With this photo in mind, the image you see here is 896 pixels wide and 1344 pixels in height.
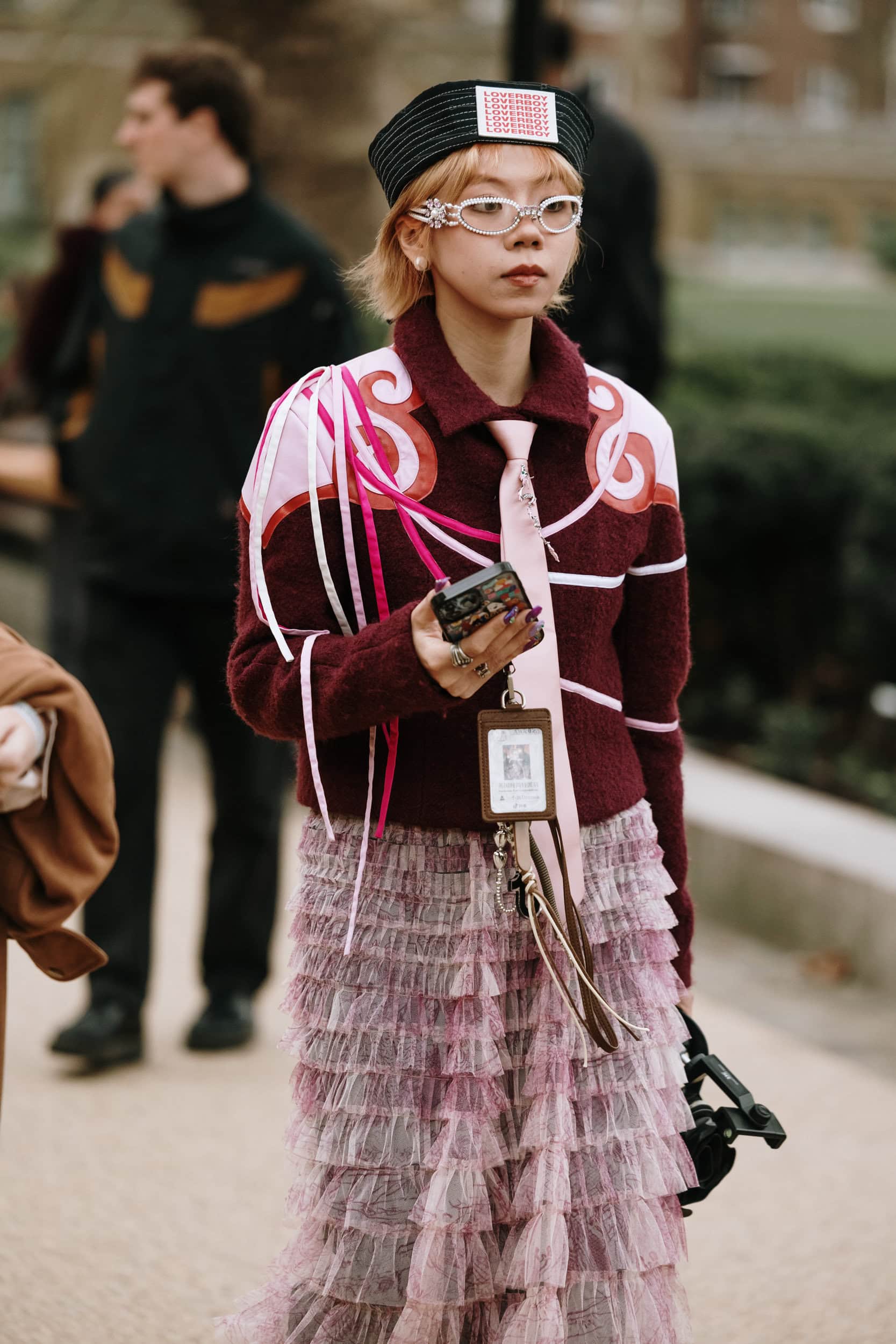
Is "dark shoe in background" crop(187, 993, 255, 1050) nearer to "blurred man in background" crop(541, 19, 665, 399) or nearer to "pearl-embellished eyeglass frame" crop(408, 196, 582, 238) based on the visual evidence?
"blurred man in background" crop(541, 19, 665, 399)

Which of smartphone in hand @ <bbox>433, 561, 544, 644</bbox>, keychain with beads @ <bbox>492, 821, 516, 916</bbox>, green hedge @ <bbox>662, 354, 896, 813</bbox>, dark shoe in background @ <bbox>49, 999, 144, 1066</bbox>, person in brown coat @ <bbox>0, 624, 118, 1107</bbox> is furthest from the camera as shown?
green hedge @ <bbox>662, 354, 896, 813</bbox>

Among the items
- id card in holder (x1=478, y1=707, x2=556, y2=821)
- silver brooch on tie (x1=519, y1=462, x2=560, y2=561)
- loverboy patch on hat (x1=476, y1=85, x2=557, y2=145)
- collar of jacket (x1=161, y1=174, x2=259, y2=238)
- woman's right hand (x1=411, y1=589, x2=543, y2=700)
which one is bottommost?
id card in holder (x1=478, y1=707, x2=556, y2=821)

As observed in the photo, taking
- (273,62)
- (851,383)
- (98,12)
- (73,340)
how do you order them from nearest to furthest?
(73,340), (273,62), (851,383), (98,12)

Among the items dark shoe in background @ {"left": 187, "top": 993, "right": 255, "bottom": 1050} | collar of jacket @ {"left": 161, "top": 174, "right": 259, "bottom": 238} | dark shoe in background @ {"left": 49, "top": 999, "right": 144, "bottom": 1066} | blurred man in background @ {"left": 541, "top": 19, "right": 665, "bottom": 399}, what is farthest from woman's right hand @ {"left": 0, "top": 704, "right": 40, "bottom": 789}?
blurred man in background @ {"left": 541, "top": 19, "right": 665, "bottom": 399}

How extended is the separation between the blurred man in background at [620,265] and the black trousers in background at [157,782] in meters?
1.66

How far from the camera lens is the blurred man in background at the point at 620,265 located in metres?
5.80

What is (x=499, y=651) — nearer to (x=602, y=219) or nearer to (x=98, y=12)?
(x=602, y=219)

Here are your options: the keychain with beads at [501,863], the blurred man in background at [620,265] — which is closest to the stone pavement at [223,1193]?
the keychain with beads at [501,863]

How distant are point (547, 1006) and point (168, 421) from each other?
2.56 metres

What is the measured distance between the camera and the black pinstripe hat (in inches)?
100

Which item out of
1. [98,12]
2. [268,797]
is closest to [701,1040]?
[268,797]

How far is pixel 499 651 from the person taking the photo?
2363mm

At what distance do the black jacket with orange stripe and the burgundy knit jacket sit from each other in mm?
2045

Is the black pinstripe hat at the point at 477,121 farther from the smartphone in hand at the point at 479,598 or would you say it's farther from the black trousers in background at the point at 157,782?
the black trousers in background at the point at 157,782
